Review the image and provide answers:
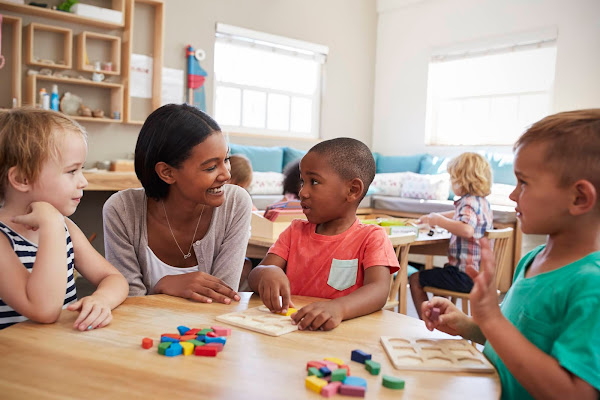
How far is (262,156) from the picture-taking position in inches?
233

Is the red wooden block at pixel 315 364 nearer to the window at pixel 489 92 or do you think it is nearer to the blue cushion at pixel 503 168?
the blue cushion at pixel 503 168

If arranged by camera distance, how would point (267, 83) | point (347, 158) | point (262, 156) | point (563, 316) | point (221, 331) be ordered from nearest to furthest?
point (563, 316), point (221, 331), point (347, 158), point (262, 156), point (267, 83)

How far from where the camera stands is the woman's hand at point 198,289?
1.20m

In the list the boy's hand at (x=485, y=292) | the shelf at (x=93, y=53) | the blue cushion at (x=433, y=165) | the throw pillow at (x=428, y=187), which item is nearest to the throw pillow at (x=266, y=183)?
the throw pillow at (x=428, y=187)

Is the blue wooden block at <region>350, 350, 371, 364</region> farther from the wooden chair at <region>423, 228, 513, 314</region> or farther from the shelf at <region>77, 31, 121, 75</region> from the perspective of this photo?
the shelf at <region>77, 31, 121, 75</region>

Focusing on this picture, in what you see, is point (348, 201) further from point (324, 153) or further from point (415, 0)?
point (415, 0)

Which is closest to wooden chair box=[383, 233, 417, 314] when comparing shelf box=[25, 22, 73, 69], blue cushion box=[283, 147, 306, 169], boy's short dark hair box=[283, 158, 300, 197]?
boy's short dark hair box=[283, 158, 300, 197]

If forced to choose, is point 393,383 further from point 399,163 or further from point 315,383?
point 399,163

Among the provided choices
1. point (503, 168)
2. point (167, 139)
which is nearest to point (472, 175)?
point (167, 139)

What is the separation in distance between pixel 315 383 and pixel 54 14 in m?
4.70

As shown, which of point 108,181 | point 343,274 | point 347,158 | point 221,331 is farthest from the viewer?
point 108,181

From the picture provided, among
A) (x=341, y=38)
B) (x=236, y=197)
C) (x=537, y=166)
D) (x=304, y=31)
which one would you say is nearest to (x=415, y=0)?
(x=341, y=38)

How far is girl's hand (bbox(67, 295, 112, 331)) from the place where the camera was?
0.96 metres

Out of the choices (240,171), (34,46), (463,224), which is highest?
(34,46)
